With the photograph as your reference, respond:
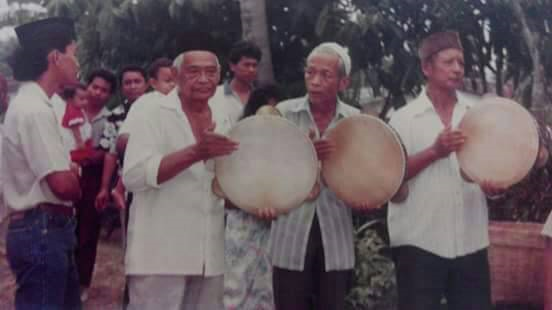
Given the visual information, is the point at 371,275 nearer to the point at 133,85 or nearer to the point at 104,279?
the point at 104,279

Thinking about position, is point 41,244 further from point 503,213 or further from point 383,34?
point 503,213

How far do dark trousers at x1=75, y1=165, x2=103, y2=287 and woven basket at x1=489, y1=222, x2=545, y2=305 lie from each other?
1604 millimetres

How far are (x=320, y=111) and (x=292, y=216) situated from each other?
1.34 ft

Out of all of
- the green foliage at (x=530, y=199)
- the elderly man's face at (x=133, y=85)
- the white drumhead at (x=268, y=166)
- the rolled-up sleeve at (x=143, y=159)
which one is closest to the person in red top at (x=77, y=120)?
the elderly man's face at (x=133, y=85)

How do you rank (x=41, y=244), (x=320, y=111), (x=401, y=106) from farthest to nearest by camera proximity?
(x=401, y=106), (x=320, y=111), (x=41, y=244)

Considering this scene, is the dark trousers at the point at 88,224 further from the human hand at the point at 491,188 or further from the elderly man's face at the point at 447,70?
the human hand at the point at 491,188

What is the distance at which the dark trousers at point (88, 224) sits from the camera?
2.52 m

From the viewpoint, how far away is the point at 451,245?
2.48 metres

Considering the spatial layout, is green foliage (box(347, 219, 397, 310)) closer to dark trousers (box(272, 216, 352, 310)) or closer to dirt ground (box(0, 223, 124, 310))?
dark trousers (box(272, 216, 352, 310))

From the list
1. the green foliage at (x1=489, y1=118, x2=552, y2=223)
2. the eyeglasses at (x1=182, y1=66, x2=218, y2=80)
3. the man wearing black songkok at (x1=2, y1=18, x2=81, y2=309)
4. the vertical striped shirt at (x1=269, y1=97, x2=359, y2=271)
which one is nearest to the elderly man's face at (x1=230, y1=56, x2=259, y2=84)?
the vertical striped shirt at (x1=269, y1=97, x2=359, y2=271)

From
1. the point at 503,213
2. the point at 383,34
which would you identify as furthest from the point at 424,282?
the point at 383,34

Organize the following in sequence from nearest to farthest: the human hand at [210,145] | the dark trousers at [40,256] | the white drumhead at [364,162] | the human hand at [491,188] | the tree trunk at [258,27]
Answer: the human hand at [210,145]
the dark trousers at [40,256]
the white drumhead at [364,162]
the human hand at [491,188]
the tree trunk at [258,27]

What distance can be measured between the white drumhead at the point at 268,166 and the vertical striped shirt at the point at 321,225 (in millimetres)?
149

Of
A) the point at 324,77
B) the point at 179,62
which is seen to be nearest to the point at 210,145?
the point at 179,62
